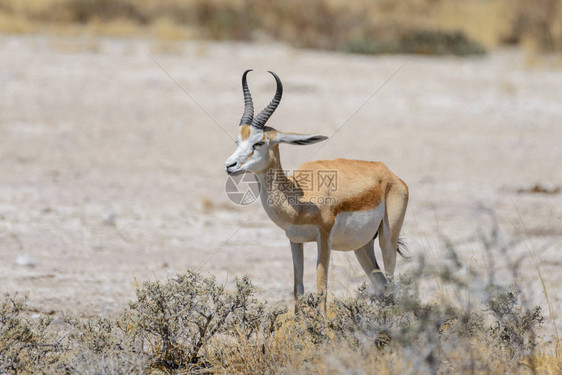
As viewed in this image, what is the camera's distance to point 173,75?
1659 centimetres

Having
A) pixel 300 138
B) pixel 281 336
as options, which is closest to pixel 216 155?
pixel 300 138

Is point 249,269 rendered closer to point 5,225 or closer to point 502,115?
point 5,225

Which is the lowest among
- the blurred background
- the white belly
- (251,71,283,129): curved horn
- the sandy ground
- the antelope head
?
the sandy ground

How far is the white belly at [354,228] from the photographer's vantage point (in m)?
5.19

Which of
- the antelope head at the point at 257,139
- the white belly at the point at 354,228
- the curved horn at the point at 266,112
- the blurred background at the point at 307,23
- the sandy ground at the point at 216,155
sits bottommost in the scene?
the sandy ground at the point at 216,155

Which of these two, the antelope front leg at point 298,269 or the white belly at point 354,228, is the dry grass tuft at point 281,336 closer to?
the antelope front leg at point 298,269

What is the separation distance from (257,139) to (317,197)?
1.95 feet

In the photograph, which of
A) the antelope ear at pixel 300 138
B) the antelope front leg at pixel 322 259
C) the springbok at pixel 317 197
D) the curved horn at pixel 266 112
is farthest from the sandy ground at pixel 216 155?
the curved horn at pixel 266 112

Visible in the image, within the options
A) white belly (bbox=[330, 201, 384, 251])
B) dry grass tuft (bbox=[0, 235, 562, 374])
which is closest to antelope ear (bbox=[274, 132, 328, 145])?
white belly (bbox=[330, 201, 384, 251])

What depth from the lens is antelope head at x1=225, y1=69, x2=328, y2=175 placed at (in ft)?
15.8

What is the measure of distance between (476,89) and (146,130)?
7.59 metres

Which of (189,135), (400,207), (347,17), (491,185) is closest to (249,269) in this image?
(400,207)

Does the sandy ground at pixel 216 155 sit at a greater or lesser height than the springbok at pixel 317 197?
lesser

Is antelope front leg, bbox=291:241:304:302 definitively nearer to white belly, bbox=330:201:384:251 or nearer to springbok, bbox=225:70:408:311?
springbok, bbox=225:70:408:311
